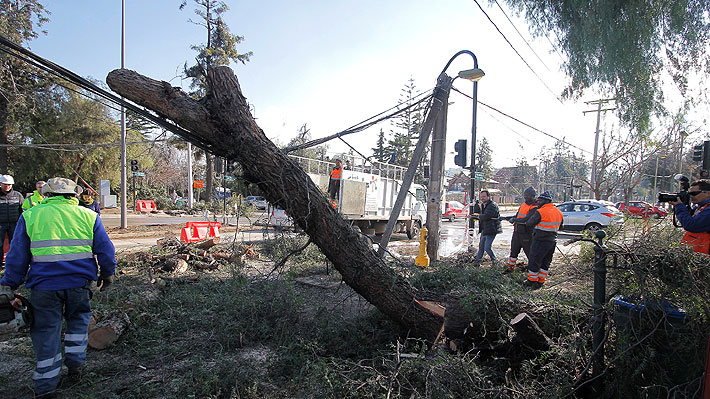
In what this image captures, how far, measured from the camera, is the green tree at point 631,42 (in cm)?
455

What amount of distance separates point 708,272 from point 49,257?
4715mm

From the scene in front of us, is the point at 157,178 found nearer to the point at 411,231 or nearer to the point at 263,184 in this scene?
the point at 411,231

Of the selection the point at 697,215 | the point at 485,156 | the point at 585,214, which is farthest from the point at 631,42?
the point at 485,156

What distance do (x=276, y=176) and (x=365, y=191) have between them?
802cm

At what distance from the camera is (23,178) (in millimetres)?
20734

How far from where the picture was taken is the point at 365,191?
435 inches

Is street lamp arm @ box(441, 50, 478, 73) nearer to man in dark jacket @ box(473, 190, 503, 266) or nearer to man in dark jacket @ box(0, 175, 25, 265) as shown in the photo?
man in dark jacket @ box(473, 190, 503, 266)

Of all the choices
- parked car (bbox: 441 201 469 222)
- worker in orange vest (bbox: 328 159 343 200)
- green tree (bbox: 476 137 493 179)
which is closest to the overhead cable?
worker in orange vest (bbox: 328 159 343 200)

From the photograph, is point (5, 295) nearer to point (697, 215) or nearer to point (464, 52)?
point (697, 215)

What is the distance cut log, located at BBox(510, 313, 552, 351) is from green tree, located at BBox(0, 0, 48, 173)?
20.7 m

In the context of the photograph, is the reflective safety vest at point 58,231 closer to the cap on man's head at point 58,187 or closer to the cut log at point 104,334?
the cap on man's head at point 58,187

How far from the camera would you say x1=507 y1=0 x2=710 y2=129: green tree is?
455 centimetres

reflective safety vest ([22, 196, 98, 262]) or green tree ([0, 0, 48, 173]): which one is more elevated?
green tree ([0, 0, 48, 173])

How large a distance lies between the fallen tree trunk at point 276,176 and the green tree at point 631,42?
4096 mm
